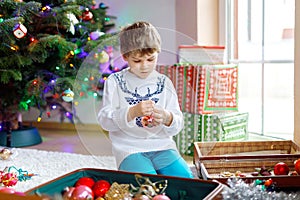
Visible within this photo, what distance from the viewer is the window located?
216 centimetres

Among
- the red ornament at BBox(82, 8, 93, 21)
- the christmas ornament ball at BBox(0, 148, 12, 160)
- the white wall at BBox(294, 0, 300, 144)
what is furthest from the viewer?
the red ornament at BBox(82, 8, 93, 21)

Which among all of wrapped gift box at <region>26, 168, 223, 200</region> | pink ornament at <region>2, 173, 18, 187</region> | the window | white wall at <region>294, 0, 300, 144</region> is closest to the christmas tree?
pink ornament at <region>2, 173, 18, 187</region>

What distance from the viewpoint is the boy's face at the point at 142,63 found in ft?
3.37

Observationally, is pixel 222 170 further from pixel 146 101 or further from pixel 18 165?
pixel 18 165

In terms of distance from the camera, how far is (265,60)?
Answer: 2248 mm

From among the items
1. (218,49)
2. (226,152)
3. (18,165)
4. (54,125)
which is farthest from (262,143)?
(54,125)

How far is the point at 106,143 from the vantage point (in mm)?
1133

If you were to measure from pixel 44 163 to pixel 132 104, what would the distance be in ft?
3.72

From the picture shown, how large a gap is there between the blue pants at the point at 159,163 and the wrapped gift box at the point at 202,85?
0.13 m

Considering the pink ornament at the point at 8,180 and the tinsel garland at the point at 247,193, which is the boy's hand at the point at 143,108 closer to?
the tinsel garland at the point at 247,193

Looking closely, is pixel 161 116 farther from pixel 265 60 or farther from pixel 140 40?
pixel 265 60

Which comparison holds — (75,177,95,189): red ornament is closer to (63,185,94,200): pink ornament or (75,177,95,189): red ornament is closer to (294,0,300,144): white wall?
(63,185,94,200): pink ornament

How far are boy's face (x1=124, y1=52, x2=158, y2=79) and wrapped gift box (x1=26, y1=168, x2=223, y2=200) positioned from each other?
0.88ft

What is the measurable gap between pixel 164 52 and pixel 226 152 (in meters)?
0.77
